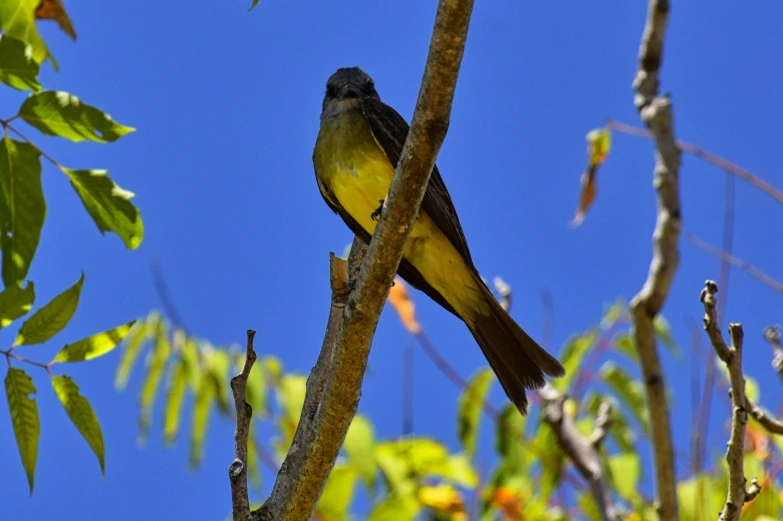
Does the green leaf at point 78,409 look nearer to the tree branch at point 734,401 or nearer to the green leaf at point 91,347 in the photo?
the green leaf at point 91,347

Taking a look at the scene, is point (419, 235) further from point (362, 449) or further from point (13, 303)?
point (13, 303)

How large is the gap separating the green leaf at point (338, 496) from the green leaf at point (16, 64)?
2139mm

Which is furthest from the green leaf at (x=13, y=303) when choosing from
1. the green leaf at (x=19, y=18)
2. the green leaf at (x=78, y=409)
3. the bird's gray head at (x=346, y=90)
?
the bird's gray head at (x=346, y=90)

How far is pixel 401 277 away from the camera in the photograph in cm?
491

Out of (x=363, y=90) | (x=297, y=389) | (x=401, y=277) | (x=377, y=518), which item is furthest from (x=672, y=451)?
(x=363, y=90)

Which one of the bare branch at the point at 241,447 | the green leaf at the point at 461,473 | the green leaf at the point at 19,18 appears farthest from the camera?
the green leaf at the point at 461,473

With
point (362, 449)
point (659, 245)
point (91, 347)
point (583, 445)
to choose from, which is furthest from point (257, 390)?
point (91, 347)

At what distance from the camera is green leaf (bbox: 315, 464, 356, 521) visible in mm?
4242

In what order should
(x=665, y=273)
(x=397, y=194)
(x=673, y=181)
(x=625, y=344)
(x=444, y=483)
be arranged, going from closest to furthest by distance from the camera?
(x=397, y=194)
(x=665, y=273)
(x=673, y=181)
(x=444, y=483)
(x=625, y=344)

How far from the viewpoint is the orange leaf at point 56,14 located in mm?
3541

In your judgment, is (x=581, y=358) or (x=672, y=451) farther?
(x=581, y=358)

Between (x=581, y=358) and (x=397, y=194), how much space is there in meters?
2.84

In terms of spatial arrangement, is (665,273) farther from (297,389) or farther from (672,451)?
(297,389)

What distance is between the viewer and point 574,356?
5258mm
